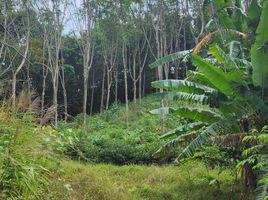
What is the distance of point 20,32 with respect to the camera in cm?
2234

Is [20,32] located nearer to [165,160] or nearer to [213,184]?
[165,160]

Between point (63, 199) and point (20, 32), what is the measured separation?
18784 millimetres

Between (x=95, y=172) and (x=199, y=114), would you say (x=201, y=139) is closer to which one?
(x=199, y=114)

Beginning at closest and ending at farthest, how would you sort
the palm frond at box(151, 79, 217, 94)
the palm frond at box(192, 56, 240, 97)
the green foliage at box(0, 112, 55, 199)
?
1. the green foliage at box(0, 112, 55, 199)
2. the palm frond at box(192, 56, 240, 97)
3. the palm frond at box(151, 79, 217, 94)

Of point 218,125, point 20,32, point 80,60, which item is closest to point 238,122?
point 218,125

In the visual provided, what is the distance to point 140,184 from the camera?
26.7ft

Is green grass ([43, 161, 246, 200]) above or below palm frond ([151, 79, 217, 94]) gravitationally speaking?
below

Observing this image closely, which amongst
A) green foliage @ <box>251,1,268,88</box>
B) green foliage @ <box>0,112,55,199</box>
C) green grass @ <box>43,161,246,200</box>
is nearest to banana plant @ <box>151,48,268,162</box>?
green foliage @ <box>251,1,268,88</box>

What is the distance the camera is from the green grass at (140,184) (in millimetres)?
5977

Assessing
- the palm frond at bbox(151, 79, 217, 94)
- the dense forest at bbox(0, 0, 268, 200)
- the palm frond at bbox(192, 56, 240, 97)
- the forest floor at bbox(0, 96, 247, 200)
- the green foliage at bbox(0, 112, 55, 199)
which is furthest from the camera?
the palm frond at bbox(151, 79, 217, 94)

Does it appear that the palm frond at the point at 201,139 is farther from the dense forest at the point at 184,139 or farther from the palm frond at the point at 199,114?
the palm frond at the point at 199,114

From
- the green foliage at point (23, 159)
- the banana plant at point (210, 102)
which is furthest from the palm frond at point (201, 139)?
the green foliage at point (23, 159)

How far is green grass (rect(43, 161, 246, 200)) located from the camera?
598 cm

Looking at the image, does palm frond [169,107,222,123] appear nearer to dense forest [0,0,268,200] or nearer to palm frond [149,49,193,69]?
dense forest [0,0,268,200]
